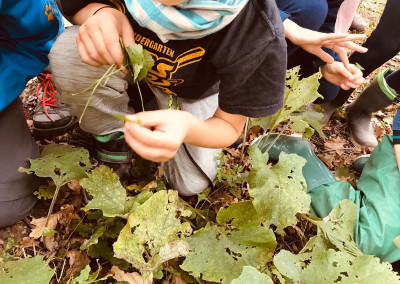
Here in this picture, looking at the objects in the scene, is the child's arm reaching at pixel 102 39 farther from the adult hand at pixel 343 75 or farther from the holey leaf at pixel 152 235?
the adult hand at pixel 343 75

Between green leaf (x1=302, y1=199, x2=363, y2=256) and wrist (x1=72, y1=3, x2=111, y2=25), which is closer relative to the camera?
wrist (x1=72, y1=3, x2=111, y2=25)

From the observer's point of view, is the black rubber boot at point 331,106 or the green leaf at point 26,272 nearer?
the green leaf at point 26,272

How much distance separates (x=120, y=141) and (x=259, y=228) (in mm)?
720

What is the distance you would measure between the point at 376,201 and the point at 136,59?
4.26 ft

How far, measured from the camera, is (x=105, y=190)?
1097 mm

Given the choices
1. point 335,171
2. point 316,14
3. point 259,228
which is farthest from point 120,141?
point 335,171

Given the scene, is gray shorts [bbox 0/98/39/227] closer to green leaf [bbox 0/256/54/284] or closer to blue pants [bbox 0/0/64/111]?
blue pants [bbox 0/0/64/111]

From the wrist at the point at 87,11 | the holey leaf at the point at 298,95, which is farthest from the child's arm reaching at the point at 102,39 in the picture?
the holey leaf at the point at 298,95

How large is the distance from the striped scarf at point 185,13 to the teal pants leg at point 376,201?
1.06m

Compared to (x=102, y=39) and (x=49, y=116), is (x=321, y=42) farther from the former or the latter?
(x=49, y=116)

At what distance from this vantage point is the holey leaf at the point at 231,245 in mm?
1068

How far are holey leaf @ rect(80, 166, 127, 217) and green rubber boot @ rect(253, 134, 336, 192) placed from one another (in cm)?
77

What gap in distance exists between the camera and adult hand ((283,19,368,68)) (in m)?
1.23

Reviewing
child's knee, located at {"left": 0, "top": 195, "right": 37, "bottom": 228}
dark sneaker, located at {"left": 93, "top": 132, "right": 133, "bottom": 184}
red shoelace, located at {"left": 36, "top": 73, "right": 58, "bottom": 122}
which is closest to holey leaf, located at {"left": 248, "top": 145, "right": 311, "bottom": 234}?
dark sneaker, located at {"left": 93, "top": 132, "right": 133, "bottom": 184}
